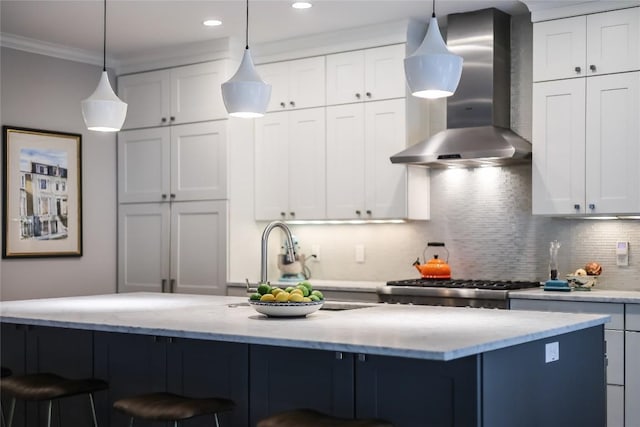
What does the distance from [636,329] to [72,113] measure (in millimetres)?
4281

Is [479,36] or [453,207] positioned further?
[453,207]

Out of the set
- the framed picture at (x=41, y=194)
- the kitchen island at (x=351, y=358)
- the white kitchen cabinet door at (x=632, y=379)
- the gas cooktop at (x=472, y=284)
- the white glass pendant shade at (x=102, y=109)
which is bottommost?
the white kitchen cabinet door at (x=632, y=379)

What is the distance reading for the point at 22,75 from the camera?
609 centimetres

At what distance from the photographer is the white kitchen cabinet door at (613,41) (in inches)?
186

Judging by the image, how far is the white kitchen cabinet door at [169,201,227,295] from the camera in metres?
6.11

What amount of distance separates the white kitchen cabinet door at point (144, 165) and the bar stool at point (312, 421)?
3841mm

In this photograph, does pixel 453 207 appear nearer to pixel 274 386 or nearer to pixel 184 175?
pixel 184 175

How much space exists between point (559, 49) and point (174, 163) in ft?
9.71

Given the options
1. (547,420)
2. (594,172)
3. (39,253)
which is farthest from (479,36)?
(39,253)

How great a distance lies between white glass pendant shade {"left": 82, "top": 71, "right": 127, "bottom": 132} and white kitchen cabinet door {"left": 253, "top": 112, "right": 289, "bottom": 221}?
2149 millimetres

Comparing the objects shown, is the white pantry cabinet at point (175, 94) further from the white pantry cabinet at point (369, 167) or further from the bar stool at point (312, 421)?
the bar stool at point (312, 421)

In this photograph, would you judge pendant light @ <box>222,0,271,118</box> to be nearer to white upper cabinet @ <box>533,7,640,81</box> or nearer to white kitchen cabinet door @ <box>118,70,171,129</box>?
white upper cabinet @ <box>533,7,640,81</box>

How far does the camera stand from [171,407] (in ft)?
10.0

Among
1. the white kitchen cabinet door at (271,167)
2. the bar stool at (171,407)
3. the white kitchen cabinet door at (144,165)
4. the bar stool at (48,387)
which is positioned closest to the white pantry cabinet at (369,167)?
the white kitchen cabinet door at (271,167)
